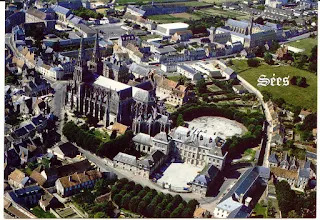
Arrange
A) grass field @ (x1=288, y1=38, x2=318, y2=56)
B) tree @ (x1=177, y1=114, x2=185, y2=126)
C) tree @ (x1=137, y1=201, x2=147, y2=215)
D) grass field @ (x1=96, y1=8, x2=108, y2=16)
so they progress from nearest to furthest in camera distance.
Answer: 1. tree @ (x1=137, y1=201, x2=147, y2=215)
2. tree @ (x1=177, y1=114, x2=185, y2=126)
3. grass field @ (x1=288, y1=38, x2=318, y2=56)
4. grass field @ (x1=96, y1=8, x2=108, y2=16)

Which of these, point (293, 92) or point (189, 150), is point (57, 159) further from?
point (293, 92)

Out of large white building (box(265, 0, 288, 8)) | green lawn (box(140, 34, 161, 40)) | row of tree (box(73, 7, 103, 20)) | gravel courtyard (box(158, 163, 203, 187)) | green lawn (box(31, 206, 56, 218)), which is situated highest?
large white building (box(265, 0, 288, 8))

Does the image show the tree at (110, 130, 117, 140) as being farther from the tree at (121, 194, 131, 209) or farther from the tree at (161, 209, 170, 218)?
the tree at (161, 209, 170, 218)

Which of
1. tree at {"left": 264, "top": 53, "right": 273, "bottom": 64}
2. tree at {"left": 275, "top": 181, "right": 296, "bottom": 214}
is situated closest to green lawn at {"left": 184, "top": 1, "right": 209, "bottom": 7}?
tree at {"left": 264, "top": 53, "right": 273, "bottom": 64}

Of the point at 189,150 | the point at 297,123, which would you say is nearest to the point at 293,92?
the point at 297,123

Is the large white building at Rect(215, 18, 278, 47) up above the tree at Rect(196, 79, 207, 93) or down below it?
above

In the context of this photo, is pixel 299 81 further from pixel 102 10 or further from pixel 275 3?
pixel 275 3
